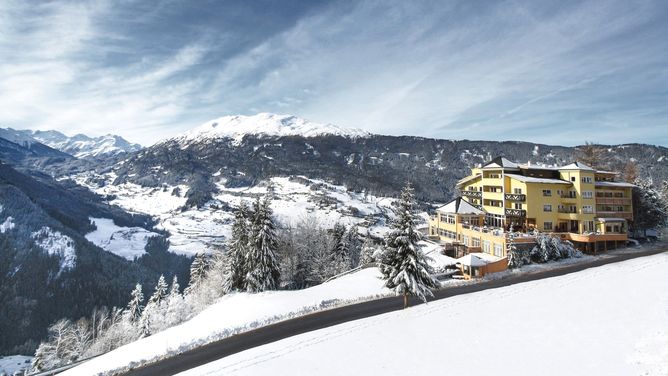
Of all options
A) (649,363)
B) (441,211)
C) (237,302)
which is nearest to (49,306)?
(237,302)

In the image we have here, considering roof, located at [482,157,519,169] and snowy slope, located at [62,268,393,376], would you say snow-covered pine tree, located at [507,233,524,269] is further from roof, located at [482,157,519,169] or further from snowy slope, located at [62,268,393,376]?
roof, located at [482,157,519,169]

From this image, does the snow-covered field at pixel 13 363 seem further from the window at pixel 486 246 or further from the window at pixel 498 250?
the window at pixel 498 250

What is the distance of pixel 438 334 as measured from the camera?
22453mm

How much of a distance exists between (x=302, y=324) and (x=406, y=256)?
10300 millimetres

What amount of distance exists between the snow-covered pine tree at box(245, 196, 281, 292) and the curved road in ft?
57.3

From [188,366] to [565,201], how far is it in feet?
172

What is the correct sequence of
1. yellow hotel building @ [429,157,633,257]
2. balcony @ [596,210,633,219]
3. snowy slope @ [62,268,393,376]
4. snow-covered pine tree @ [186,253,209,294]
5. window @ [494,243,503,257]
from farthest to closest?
snow-covered pine tree @ [186,253,209,294] < balcony @ [596,210,633,219] < yellow hotel building @ [429,157,633,257] < window @ [494,243,503,257] < snowy slope @ [62,268,393,376]

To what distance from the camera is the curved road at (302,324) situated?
934 inches

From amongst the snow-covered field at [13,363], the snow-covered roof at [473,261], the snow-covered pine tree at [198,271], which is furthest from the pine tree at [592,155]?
the snow-covered field at [13,363]

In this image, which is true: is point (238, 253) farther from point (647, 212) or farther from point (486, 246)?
point (647, 212)

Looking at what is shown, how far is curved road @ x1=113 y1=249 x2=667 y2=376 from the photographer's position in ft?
77.9

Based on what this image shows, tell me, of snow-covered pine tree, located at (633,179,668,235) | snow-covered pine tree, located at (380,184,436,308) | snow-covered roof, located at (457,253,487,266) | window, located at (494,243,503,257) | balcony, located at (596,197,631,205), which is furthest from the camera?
snow-covered pine tree, located at (633,179,668,235)

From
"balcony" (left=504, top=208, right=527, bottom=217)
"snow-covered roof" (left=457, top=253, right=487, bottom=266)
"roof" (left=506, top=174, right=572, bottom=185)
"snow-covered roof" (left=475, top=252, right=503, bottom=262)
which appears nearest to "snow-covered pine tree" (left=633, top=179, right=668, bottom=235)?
"roof" (left=506, top=174, right=572, bottom=185)

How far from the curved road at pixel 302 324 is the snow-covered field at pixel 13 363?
467 ft
